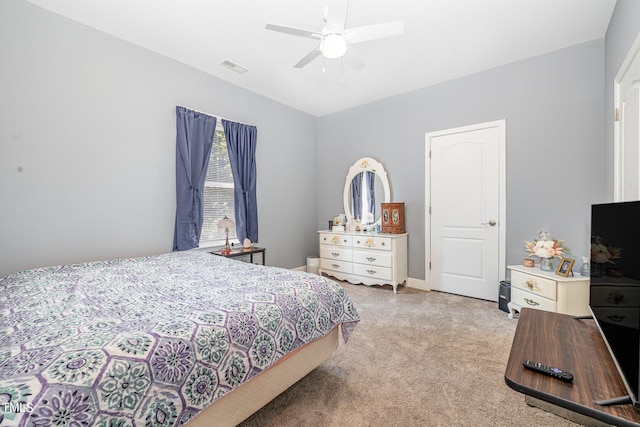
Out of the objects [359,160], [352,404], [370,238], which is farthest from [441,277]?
[352,404]

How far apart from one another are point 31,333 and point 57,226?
168cm

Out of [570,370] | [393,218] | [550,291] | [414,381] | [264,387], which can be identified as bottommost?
[414,381]

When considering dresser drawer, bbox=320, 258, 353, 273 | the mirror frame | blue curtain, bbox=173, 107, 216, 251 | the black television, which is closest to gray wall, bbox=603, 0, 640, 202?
the black television

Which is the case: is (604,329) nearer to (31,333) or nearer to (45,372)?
(45,372)

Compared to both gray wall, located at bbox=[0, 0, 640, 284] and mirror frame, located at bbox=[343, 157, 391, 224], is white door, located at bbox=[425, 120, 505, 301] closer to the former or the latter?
gray wall, located at bbox=[0, 0, 640, 284]

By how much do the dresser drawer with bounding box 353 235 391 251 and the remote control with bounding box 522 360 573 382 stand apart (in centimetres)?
276

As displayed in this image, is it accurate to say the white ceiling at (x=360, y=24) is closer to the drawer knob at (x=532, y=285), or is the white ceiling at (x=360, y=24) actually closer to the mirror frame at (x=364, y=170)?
the mirror frame at (x=364, y=170)

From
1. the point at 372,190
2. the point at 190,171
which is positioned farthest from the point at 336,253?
the point at 190,171

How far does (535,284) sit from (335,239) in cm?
241

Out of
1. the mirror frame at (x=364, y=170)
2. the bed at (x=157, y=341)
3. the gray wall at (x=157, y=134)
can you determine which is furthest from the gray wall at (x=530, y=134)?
the bed at (x=157, y=341)

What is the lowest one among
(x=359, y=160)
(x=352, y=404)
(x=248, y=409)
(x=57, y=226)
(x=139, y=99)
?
(x=352, y=404)

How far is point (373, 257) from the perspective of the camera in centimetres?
385

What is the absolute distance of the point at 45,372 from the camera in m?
0.82

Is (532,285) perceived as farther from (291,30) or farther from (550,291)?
(291,30)
